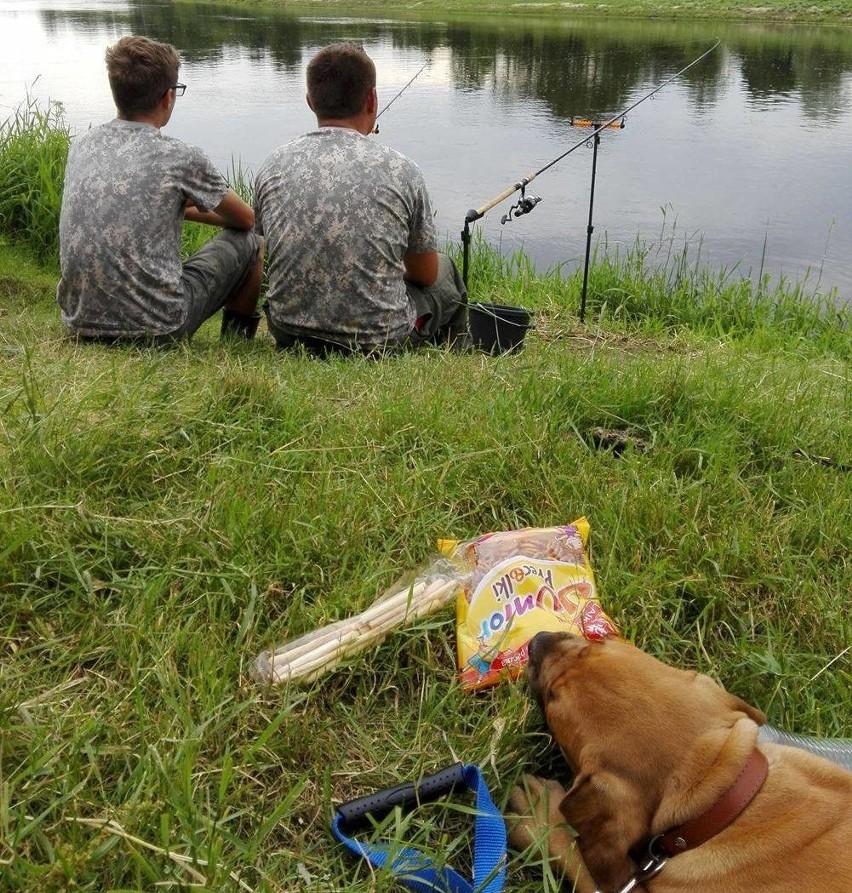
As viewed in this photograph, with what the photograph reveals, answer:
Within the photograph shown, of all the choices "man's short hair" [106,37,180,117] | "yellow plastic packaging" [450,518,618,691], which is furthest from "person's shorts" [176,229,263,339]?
"yellow plastic packaging" [450,518,618,691]

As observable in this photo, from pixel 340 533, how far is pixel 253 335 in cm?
271

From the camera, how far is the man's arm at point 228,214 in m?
4.17

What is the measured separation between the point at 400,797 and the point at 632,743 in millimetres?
429

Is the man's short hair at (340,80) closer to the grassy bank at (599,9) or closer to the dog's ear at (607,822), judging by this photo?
the dog's ear at (607,822)

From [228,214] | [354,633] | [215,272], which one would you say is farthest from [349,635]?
[228,214]

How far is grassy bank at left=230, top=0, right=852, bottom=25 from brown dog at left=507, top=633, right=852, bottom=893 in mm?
24932

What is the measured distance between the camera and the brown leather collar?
153cm

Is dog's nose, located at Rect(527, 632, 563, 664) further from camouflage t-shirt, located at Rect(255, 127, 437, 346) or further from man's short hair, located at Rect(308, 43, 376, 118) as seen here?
man's short hair, located at Rect(308, 43, 376, 118)

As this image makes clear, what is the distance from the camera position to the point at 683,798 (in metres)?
1.54

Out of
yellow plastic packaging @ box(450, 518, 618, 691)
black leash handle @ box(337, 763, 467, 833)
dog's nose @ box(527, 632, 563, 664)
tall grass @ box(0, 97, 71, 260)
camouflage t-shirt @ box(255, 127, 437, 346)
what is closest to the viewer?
black leash handle @ box(337, 763, 467, 833)

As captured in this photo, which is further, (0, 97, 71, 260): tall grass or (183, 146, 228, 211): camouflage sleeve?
(0, 97, 71, 260): tall grass

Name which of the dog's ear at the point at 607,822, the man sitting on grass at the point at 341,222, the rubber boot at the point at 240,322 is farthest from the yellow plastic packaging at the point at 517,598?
the rubber boot at the point at 240,322

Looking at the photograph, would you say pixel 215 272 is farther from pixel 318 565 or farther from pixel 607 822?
pixel 607 822

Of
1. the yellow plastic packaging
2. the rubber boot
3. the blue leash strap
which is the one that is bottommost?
the rubber boot
